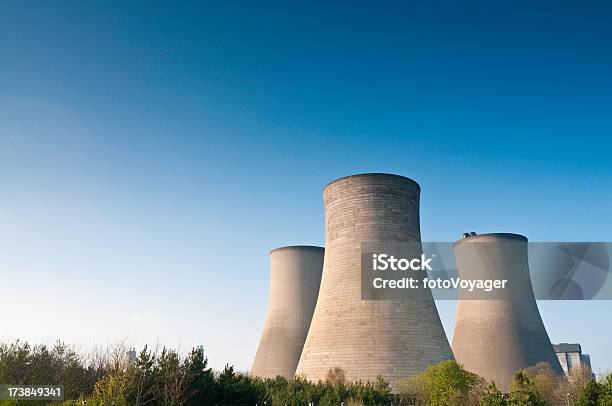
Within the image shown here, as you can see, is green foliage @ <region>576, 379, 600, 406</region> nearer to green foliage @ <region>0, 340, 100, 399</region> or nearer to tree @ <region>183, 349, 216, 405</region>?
tree @ <region>183, 349, 216, 405</region>

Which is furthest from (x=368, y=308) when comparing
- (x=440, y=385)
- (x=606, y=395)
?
(x=606, y=395)

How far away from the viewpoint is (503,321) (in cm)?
2322

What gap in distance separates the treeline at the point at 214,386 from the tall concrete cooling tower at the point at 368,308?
0.62 m

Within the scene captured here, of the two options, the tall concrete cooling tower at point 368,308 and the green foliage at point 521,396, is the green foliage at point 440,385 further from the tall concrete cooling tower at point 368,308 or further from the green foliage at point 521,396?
the green foliage at point 521,396

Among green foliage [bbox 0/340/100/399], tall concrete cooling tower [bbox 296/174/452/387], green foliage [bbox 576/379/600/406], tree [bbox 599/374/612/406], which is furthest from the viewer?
→ tall concrete cooling tower [bbox 296/174/452/387]

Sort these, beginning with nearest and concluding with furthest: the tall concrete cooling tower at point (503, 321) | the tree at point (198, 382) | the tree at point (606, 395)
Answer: the tree at point (606, 395), the tree at point (198, 382), the tall concrete cooling tower at point (503, 321)

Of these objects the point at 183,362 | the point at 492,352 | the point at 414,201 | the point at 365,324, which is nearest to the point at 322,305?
the point at 365,324

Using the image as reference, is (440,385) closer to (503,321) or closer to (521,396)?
(521,396)

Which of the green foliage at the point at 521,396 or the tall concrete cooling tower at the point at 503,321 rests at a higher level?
the tall concrete cooling tower at the point at 503,321

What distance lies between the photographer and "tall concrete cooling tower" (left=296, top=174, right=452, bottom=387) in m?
17.2

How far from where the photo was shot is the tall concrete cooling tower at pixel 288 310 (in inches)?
1028

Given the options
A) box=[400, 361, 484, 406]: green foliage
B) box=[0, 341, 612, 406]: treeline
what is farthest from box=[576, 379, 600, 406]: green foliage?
box=[400, 361, 484, 406]: green foliage

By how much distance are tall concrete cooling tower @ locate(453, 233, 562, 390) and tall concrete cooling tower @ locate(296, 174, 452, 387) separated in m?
5.84

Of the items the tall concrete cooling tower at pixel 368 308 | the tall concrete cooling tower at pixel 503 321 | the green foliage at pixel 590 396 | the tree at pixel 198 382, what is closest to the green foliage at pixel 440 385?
the tall concrete cooling tower at pixel 368 308
